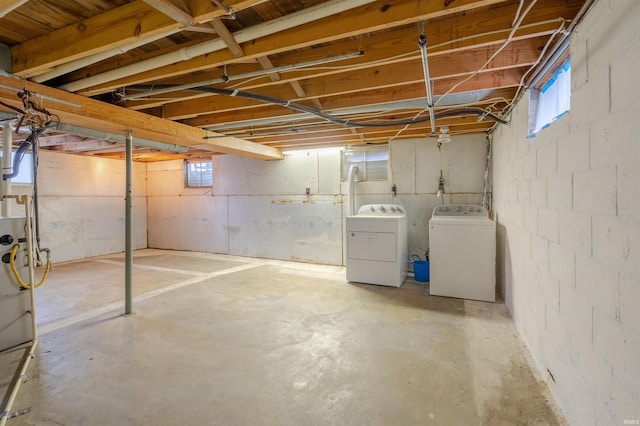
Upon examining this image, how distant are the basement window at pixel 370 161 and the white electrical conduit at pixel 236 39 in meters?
3.49

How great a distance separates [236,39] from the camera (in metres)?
1.84

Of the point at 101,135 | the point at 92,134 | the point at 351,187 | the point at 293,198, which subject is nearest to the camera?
the point at 92,134

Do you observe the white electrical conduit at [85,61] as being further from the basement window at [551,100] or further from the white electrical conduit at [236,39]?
the basement window at [551,100]

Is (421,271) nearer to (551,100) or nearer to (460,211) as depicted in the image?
(460,211)

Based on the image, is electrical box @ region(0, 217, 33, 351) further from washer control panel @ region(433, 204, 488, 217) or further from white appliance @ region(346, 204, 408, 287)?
washer control panel @ region(433, 204, 488, 217)

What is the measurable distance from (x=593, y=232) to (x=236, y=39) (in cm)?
212

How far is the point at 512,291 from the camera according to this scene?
119 inches

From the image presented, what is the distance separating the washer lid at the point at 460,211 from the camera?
14.0ft

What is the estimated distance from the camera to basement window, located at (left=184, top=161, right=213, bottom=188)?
6.96 m

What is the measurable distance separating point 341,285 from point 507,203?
2.24m

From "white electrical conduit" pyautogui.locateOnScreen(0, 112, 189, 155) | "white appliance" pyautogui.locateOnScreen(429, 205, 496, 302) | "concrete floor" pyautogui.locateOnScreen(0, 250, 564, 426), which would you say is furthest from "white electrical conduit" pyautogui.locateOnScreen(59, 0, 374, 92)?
"white appliance" pyautogui.locateOnScreen(429, 205, 496, 302)

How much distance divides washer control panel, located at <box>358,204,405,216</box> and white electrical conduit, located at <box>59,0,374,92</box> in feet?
11.1

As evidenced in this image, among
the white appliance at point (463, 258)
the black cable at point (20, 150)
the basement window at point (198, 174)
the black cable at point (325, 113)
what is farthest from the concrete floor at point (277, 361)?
the basement window at point (198, 174)

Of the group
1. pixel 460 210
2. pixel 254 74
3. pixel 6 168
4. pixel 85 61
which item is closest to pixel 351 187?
pixel 460 210
